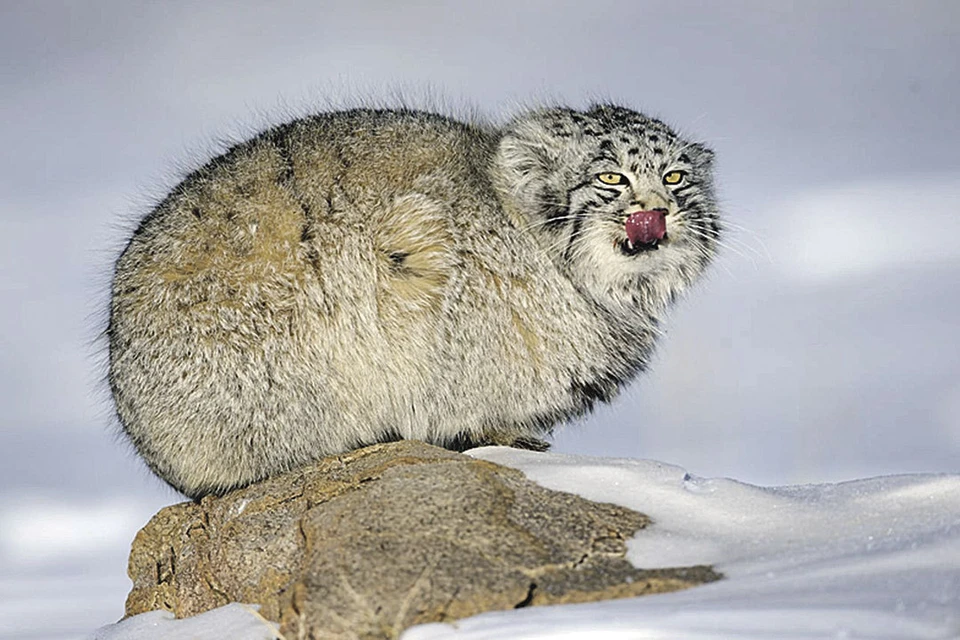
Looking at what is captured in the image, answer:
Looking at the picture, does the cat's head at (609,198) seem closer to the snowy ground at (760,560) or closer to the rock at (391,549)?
the snowy ground at (760,560)

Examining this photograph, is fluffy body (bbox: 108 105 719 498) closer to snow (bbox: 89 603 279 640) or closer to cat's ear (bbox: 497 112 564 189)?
cat's ear (bbox: 497 112 564 189)

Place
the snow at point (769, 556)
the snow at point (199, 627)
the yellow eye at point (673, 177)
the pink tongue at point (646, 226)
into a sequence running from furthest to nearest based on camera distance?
the yellow eye at point (673, 177) → the pink tongue at point (646, 226) → the snow at point (199, 627) → the snow at point (769, 556)

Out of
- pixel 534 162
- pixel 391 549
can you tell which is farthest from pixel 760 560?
pixel 534 162

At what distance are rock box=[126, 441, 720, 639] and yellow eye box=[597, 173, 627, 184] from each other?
1841 mm

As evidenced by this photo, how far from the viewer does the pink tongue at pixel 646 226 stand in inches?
283

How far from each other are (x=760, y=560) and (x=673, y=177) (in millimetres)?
2844

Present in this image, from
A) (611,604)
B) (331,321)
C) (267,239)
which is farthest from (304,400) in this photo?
(611,604)

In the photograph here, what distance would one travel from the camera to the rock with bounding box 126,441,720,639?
5.10 meters

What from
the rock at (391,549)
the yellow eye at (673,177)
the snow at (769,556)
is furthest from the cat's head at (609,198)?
the rock at (391,549)

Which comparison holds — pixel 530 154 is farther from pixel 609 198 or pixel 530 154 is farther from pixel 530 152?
pixel 609 198

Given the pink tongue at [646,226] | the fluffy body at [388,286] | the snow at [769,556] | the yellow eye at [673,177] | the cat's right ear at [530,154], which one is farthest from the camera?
the cat's right ear at [530,154]

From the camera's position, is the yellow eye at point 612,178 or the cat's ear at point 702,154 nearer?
the yellow eye at point 612,178

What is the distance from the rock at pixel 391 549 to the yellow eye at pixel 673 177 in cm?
208

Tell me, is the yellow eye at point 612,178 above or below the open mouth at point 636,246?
above
